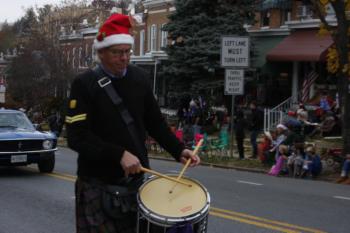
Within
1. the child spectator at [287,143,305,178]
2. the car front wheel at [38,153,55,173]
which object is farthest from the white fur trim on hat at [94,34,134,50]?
the child spectator at [287,143,305,178]

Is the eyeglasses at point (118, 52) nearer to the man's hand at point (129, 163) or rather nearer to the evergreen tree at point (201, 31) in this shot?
the man's hand at point (129, 163)

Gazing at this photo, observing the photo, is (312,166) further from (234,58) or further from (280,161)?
(234,58)

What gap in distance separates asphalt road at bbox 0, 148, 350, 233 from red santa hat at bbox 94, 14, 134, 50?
461 cm

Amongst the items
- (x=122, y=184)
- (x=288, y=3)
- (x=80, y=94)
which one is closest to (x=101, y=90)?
(x=80, y=94)

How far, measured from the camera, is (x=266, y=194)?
11680 mm

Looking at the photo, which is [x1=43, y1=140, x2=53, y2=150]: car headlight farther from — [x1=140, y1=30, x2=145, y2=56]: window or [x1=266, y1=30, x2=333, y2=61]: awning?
[x1=140, y1=30, x2=145, y2=56]: window

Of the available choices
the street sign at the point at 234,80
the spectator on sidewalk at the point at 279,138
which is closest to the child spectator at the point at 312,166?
the spectator on sidewalk at the point at 279,138

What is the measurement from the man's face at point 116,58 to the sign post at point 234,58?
47.1ft

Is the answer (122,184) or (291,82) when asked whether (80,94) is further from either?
(291,82)

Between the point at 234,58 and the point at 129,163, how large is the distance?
49.1 ft

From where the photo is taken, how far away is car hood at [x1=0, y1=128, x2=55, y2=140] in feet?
44.5

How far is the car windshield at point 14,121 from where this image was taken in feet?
47.3

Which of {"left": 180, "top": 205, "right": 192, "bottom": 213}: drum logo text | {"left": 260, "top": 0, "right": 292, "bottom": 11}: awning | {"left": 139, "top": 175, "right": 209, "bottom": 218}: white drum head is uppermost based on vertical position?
{"left": 260, "top": 0, "right": 292, "bottom": 11}: awning

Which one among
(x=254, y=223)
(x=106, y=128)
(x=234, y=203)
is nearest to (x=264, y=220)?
(x=254, y=223)
